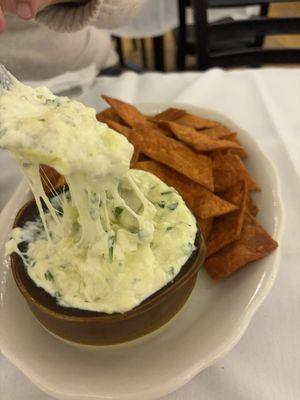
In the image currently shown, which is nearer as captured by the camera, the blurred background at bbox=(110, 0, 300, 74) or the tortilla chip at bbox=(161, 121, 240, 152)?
the tortilla chip at bbox=(161, 121, 240, 152)

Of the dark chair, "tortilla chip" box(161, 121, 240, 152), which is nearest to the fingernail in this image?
"tortilla chip" box(161, 121, 240, 152)

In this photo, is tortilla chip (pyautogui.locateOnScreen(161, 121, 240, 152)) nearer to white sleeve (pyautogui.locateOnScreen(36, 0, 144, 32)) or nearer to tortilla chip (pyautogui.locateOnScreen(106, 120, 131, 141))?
tortilla chip (pyautogui.locateOnScreen(106, 120, 131, 141))

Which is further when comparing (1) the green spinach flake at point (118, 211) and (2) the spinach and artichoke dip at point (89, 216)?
(1) the green spinach flake at point (118, 211)

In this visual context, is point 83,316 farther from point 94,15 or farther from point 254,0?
point 254,0

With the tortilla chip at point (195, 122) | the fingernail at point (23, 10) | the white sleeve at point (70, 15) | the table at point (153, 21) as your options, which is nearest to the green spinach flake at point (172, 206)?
the tortilla chip at point (195, 122)

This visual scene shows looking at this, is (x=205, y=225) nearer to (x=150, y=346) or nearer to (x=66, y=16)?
(x=150, y=346)

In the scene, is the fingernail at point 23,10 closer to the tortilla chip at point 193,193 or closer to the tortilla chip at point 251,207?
the tortilla chip at point 193,193
